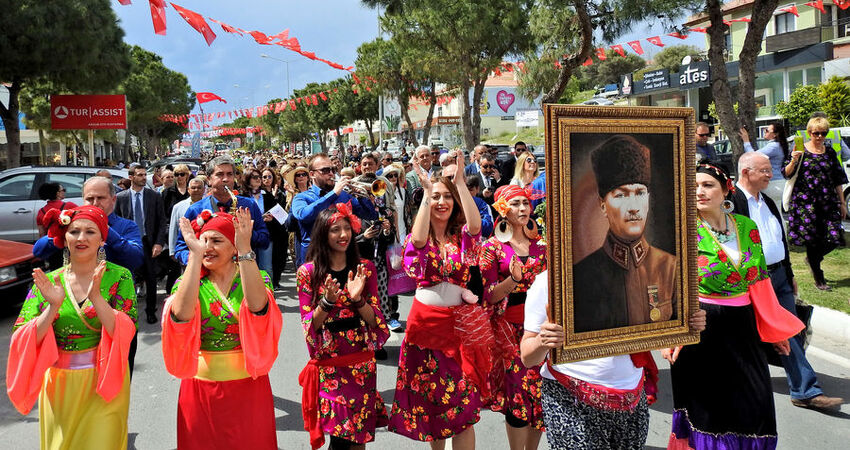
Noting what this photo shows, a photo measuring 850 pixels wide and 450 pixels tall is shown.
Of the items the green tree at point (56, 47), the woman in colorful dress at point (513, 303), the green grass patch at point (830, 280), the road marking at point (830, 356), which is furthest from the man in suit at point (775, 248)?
the green tree at point (56, 47)

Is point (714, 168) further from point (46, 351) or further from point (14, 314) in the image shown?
point (14, 314)

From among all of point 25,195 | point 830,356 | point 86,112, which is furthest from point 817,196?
point 86,112

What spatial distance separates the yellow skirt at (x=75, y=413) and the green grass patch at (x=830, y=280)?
22.4 ft

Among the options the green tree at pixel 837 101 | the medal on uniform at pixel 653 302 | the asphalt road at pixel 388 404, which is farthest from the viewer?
the green tree at pixel 837 101

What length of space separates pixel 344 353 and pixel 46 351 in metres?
1.43

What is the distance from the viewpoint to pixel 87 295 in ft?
10.7

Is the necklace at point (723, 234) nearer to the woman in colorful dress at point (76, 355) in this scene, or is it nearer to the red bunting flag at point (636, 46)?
the woman in colorful dress at point (76, 355)

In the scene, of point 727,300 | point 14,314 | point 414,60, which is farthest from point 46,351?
point 414,60

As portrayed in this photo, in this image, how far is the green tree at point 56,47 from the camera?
1722 cm

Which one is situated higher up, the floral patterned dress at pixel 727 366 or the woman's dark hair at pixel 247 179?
the woman's dark hair at pixel 247 179

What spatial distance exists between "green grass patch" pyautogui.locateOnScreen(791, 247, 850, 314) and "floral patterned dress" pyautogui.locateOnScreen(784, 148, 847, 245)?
59 centimetres

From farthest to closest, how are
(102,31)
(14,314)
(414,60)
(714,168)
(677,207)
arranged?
(414,60)
(102,31)
(14,314)
(714,168)
(677,207)

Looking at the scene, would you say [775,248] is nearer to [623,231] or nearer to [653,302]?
[653,302]

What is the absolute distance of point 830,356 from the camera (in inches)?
232
